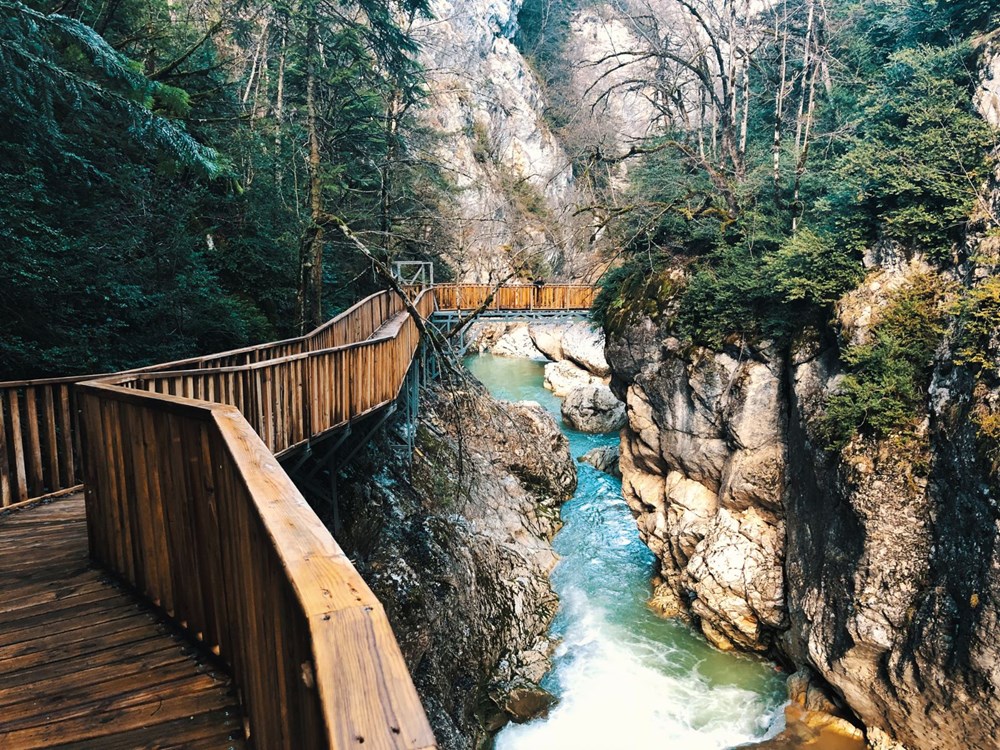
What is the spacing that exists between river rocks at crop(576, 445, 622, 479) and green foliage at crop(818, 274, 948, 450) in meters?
8.38

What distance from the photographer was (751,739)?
8.05 meters

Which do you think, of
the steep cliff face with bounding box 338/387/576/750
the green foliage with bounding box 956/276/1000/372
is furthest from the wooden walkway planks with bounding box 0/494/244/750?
the green foliage with bounding box 956/276/1000/372

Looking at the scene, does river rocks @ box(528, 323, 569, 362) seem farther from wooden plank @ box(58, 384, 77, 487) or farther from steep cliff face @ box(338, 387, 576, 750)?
wooden plank @ box(58, 384, 77, 487)

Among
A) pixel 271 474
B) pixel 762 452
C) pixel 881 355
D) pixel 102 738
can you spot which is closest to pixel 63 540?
pixel 102 738

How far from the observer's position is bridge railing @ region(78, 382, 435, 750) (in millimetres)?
947

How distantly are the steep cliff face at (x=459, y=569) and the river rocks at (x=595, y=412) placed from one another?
7105 millimetres

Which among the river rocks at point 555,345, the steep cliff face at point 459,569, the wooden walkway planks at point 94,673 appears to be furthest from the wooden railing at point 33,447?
the river rocks at point 555,345

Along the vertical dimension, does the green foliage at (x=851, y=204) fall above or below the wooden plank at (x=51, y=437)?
above

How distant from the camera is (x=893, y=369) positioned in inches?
324

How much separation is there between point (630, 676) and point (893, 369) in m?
6.32

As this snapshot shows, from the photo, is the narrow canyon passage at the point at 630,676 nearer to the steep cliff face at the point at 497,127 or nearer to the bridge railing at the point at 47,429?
the bridge railing at the point at 47,429

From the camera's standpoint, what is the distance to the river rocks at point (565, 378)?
87.4 feet

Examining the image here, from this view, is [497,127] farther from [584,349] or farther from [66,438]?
[66,438]

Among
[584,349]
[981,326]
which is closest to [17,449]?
[981,326]
